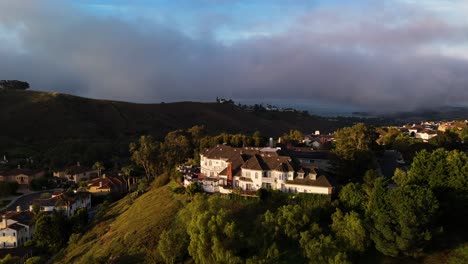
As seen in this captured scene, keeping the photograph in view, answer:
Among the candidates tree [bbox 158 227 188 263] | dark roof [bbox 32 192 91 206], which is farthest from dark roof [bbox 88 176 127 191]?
tree [bbox 158 227 188 263]

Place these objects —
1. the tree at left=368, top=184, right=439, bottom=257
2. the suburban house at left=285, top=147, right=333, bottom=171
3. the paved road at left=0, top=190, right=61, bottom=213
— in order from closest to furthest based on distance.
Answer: the tree at left=368, top=184, right=439, bottom=257 → the suburban house at left=285, top=147, right=333, bottom=171 → the paved road at left=0, top=190, right=61, bottom=213

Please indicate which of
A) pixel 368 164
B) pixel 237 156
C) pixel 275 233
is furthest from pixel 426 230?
pixel 237 156

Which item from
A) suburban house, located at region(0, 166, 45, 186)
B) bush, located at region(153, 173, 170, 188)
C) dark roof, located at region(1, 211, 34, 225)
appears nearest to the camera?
dark roof, located at region(1, 211, 34, 225)

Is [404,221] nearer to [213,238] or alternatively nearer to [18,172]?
[213,238]

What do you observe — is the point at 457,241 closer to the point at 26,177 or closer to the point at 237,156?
the point at 237,156

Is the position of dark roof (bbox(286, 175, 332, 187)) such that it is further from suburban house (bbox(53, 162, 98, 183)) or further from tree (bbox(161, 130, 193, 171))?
suburban house (bbox(53, 162, 98, 183))

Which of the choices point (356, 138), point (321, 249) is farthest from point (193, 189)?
point (356, 138)
